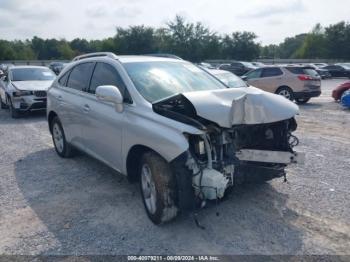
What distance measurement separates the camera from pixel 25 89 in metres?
11.6

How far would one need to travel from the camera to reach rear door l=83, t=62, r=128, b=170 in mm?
4555

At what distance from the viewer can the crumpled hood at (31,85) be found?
11.7 metres

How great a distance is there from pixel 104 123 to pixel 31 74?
9427 millimetres

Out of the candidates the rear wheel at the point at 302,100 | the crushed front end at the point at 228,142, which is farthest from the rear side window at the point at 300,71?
the crushed front end at the point at 228,142

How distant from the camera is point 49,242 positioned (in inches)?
149

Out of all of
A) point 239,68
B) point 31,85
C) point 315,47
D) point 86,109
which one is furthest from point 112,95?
point 315,47

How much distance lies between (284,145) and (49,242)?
277 centimetres

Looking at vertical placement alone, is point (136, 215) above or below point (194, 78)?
below

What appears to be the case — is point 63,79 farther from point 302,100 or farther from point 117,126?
point 302,100

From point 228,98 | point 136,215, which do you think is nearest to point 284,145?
point 228,98

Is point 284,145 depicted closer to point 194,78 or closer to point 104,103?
point 194,78

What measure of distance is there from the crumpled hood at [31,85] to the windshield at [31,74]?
1.36ft

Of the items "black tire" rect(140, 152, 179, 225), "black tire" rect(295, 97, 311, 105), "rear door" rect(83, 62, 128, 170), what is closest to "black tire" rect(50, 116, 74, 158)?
"rear door" rect(83, 62, 128, 170)

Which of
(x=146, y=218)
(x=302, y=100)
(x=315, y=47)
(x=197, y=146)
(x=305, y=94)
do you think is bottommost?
(x=146, y=218)
